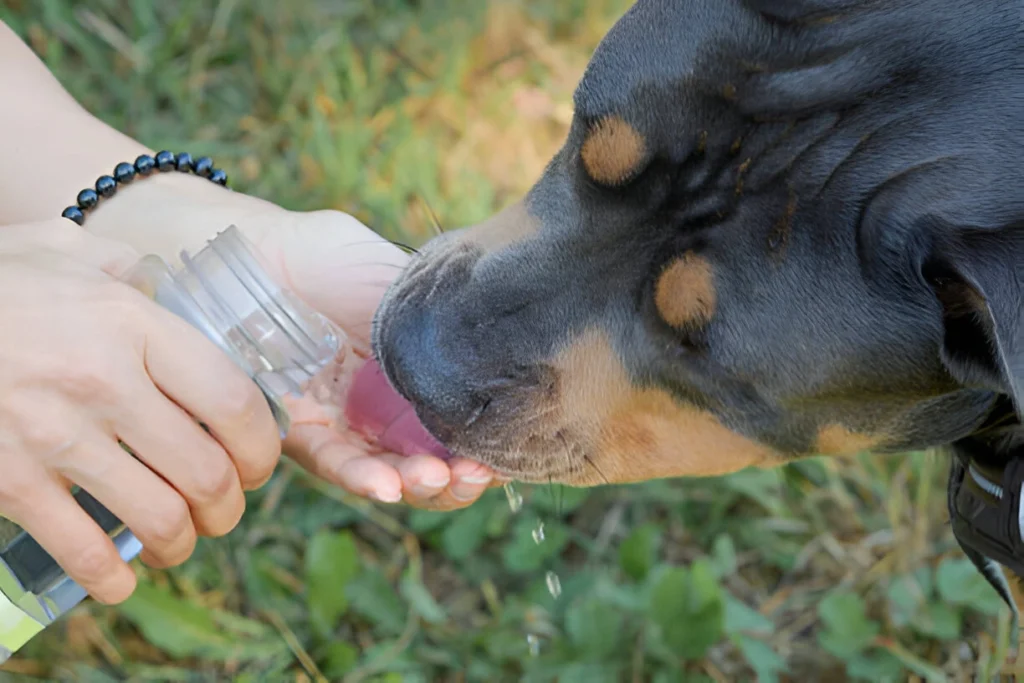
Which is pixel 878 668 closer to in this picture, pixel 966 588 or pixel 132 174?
pixel 966 588

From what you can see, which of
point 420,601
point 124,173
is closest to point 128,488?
point 124,173

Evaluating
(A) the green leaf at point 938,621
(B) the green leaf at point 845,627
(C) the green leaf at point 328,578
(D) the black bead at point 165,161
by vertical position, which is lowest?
(A) the green leaf at point 938,621

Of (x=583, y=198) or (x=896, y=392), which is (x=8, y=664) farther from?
(x=896, y=392)

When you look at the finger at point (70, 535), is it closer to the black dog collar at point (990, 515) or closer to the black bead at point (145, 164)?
the black bead at point (145, 164)

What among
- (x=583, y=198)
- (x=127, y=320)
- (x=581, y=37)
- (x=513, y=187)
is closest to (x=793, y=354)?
(x=583, y=198)

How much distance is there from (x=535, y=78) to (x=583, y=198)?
2.45 m

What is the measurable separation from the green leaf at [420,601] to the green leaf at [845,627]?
3.72 ft

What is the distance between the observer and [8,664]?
119 inches

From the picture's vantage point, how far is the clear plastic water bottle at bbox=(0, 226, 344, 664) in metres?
1.88

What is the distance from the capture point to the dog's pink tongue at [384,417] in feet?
8.56

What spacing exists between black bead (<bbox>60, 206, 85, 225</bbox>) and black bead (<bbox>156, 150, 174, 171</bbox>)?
267 millimetres

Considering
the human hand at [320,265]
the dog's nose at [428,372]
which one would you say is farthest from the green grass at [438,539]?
the dog's nose at [428,372]

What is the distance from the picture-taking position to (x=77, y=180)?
8.93 feet

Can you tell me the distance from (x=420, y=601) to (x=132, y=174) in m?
1.43
